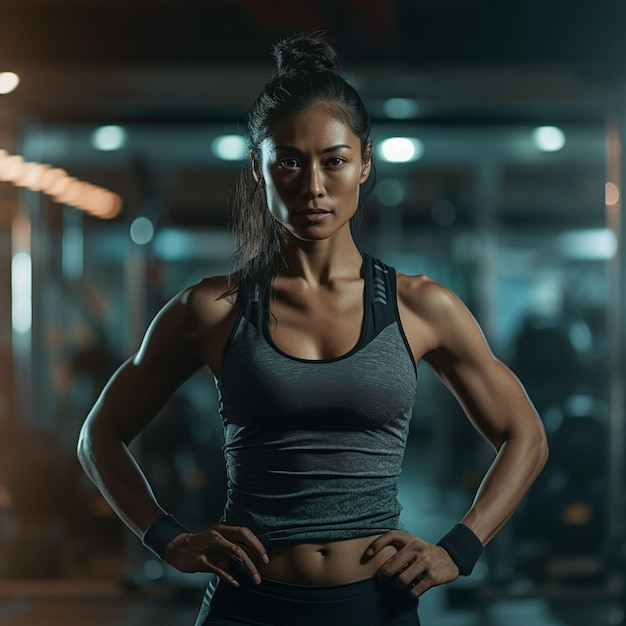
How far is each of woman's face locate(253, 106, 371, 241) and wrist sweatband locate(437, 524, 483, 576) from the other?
0.42 m

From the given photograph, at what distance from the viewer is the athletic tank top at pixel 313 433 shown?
1.13m

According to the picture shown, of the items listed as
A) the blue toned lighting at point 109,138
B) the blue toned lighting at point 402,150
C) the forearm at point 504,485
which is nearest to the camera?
the forearm at point 504,485

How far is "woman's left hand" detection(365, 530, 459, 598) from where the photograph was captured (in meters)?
1.15

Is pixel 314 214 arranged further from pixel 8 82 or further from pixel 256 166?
pixel 8 82

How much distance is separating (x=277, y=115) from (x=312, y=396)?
1.20ft

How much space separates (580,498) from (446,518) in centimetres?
115

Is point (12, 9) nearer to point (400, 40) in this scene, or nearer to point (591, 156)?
point (400, 40)

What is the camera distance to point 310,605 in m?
1.15

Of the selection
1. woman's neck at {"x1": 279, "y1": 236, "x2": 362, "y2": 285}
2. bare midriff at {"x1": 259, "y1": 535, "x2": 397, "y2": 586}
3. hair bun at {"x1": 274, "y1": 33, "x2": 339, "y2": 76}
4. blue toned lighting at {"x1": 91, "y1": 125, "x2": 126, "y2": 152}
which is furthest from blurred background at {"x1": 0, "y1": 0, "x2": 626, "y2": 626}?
bare midriff at {"x1": 259, "y1": 535, "x2": 397, "y2": 586}

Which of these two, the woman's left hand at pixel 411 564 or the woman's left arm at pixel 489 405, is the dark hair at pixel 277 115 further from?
the woman's left hand at pixel 411 564

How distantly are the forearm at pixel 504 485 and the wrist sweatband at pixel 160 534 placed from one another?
39 centimetres

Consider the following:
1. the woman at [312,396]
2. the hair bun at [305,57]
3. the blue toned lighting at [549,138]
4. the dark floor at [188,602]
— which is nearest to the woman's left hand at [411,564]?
the woman at [312,396]

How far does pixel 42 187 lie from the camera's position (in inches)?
164

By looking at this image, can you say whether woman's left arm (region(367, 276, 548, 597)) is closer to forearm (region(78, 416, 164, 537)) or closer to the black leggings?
the black leggings
